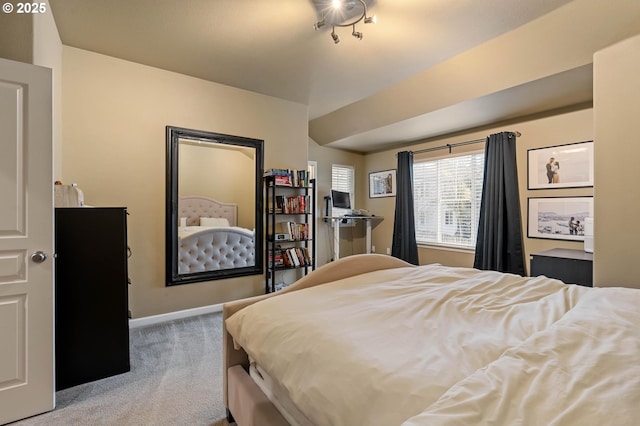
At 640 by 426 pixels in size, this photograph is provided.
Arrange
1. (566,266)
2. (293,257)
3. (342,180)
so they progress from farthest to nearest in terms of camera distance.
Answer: (342,180)
(293,257)
(566,266)

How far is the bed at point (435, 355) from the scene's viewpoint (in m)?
0.68

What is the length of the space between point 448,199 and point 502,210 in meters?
0.94

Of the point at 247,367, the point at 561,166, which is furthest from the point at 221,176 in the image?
the point at 561,166

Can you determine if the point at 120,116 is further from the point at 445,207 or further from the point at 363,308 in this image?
the point at 445,207

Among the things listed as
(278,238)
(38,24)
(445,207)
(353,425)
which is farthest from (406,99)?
(353,425)

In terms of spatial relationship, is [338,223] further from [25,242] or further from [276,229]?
[25,242]

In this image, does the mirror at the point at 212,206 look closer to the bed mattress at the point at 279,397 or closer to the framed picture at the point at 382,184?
the bed mattress at the point at 279,397

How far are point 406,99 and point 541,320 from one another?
3.02m

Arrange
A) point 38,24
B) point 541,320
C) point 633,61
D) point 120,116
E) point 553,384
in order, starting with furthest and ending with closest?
point 120,116
point 633,61
point 38,24
point 541,320
point 553,384

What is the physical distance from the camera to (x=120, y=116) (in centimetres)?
296

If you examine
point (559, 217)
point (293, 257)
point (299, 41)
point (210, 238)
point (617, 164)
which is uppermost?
point (299, 41)

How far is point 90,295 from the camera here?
6.84 feet

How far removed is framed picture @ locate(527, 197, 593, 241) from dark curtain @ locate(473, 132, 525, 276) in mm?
162

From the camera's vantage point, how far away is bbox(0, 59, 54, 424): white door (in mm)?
1656
